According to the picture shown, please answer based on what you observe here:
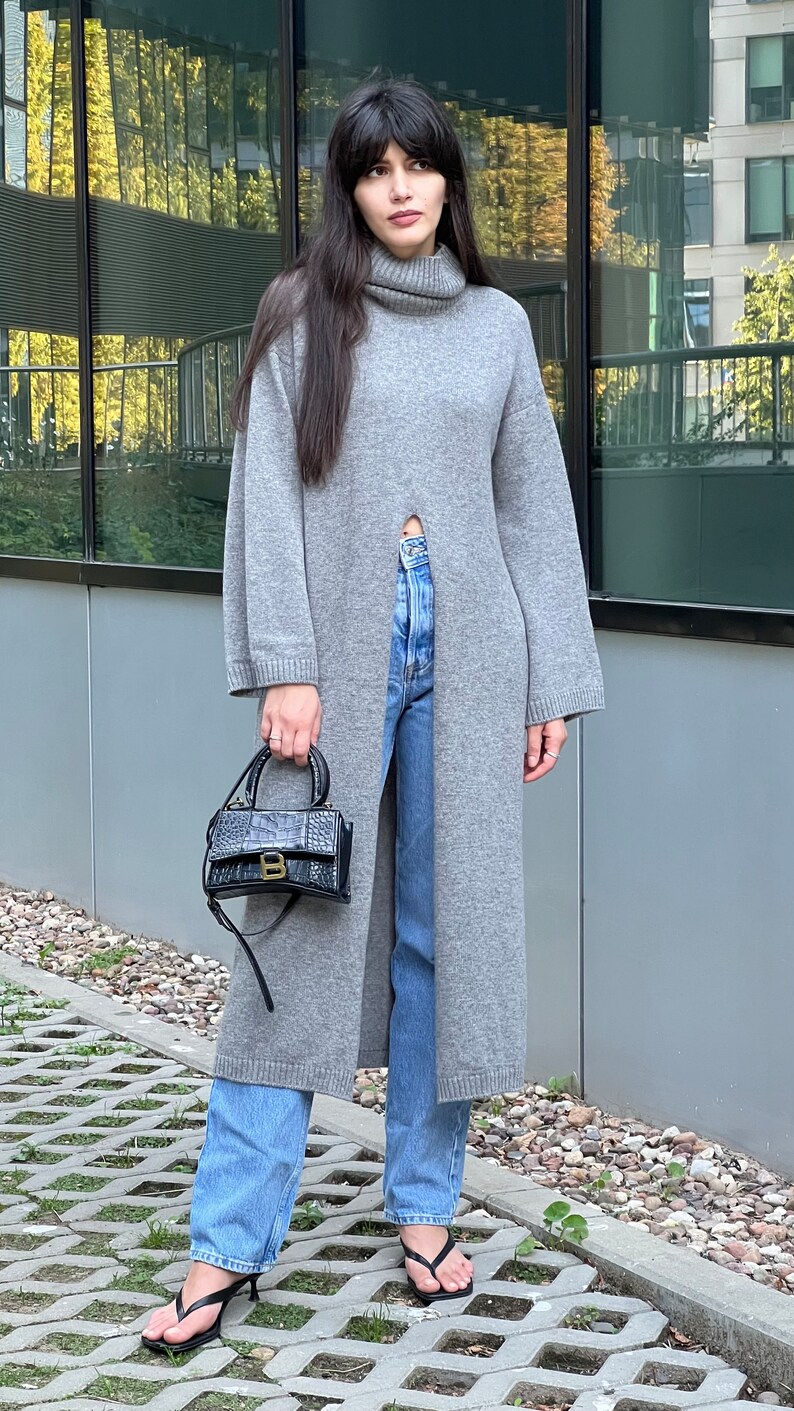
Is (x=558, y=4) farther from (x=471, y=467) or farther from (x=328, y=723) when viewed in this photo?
(x=328, y=723)

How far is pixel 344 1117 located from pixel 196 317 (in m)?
2.72

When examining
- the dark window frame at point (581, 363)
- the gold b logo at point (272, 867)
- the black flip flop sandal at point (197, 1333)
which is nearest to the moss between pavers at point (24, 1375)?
the black flip flop sandal at point (197, 1333)

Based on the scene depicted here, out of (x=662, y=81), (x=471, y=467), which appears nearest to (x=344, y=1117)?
(x=471, y=467)

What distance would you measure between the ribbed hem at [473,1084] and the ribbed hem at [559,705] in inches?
23.2

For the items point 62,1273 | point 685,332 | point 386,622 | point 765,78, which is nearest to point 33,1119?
point 62,1273

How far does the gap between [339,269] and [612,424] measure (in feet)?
4.70

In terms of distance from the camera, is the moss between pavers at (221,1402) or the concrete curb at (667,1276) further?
the concrete curb at (667,1276)

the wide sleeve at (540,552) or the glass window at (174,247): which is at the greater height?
the glass window at (174,247)

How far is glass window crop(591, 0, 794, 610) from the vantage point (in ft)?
12.7

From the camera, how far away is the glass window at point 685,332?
12.7 ft

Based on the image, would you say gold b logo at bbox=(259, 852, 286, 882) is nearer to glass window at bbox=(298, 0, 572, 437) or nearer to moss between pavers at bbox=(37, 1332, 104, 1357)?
moss between pavers at bbox=(37, 1332, 104, 1357)

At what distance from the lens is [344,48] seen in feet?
16.3

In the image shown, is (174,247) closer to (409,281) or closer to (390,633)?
(409,281)

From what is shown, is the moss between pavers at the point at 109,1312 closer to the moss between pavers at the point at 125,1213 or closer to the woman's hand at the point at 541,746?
the moss between pavers at the point at 125,1213
